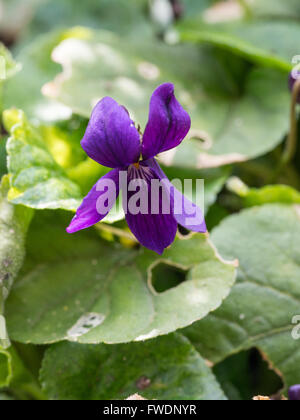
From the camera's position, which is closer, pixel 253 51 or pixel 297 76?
pixel 297 76

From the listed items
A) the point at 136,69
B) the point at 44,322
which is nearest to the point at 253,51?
the point at 136,69

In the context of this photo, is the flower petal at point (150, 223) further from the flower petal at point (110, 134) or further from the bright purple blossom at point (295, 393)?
the bright purple blossom at point (295, 393)

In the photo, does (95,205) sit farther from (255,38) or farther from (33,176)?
(255,38)

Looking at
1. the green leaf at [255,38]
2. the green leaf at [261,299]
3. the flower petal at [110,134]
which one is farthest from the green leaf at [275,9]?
the flower petal at [110,134]

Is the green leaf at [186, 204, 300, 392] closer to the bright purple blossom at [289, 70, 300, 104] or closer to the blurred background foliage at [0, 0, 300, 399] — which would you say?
the blurred background foliage at [0, 0, 300, 399]

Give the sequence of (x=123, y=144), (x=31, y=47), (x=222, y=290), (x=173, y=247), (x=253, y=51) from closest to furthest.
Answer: (x=123, y=144), (x=222, y=290), (x=173, y=247), (x=253, y=51), (x=31, y=47)

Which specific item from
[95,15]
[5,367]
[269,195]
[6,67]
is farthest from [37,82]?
[95,15]

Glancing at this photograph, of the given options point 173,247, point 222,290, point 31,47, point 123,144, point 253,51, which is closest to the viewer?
point 123,144
